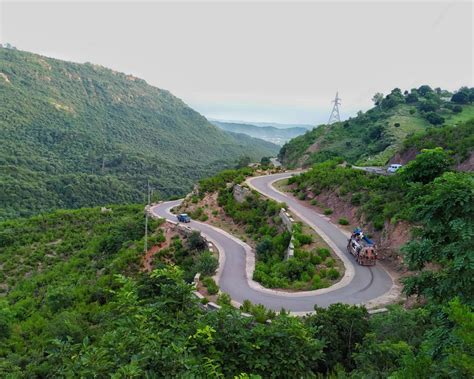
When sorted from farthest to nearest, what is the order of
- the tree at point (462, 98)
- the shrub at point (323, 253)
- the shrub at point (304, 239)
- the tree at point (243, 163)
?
1. the tree at point (243, 163)
2. the tree at point (462, 98)
3. the shrub at point (304, 239)
4. the shrub at point (323, 253)

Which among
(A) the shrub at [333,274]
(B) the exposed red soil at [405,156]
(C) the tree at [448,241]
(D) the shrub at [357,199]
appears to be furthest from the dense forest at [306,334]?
(B) the exposed red soil at [405,156]

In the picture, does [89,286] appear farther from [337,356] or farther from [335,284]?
[337,356]

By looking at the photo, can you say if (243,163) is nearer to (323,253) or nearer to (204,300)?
(323,253)

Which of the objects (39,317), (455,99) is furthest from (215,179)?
(455,99)

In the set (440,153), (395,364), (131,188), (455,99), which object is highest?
(455,99)

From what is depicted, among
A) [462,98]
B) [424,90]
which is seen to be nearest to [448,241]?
[462,98]

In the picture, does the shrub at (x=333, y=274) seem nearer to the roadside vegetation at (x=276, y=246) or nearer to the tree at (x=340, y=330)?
the roadside vegetation at (x=276, y=246)
